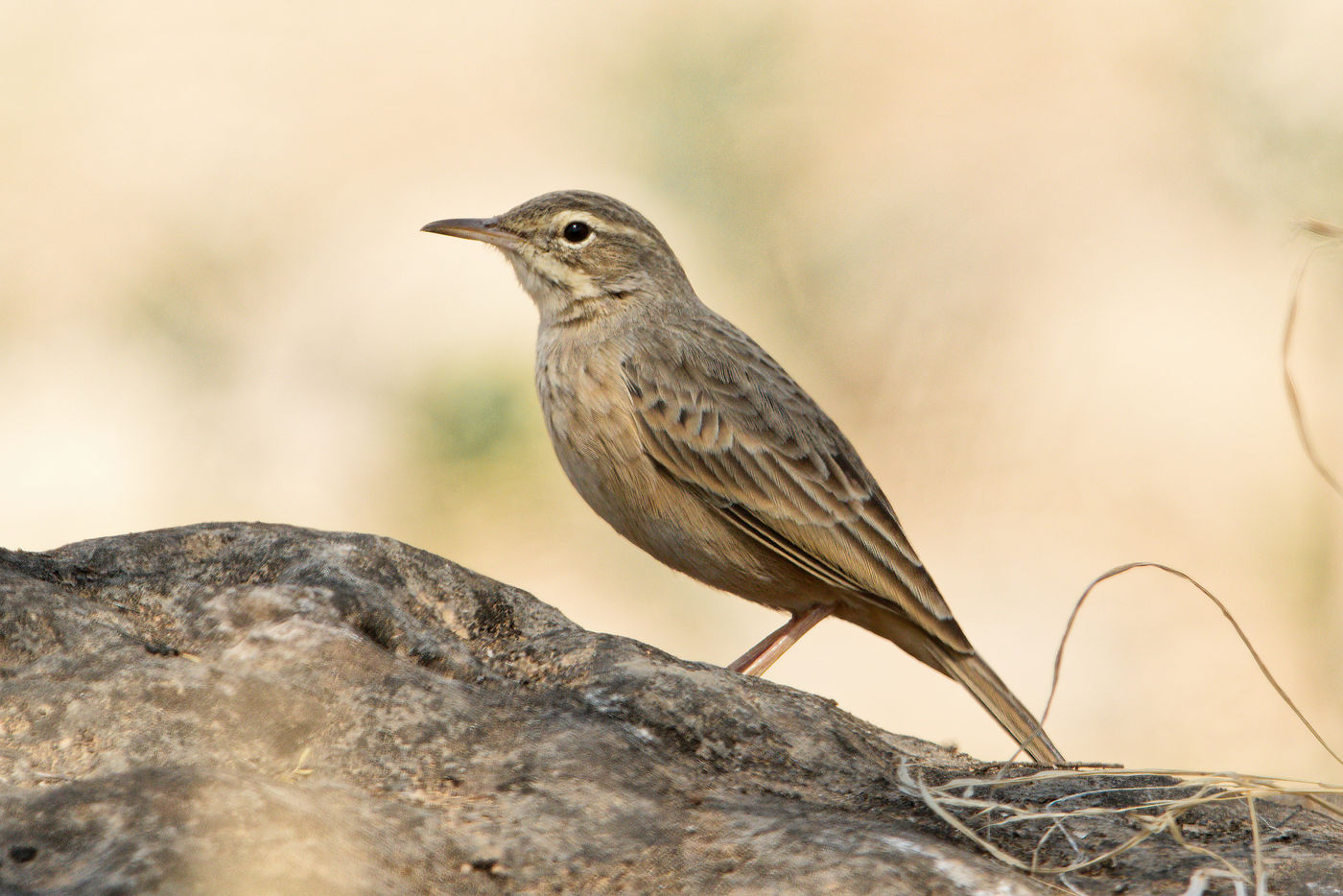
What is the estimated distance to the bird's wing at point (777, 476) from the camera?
20.4 feet

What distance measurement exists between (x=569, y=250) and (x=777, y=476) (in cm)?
172

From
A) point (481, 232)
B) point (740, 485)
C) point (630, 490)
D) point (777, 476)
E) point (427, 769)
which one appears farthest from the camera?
point (481, 232)

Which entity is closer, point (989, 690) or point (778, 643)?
point (989, 690)

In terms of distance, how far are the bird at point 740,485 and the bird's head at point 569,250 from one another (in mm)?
218

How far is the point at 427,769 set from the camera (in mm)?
2854

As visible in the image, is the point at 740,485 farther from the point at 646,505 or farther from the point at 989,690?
the point at 989,690

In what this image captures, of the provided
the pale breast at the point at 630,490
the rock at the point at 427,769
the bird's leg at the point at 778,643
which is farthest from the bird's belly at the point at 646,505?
the rock at the point at 427,769

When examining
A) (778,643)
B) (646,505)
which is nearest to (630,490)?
(646,505)

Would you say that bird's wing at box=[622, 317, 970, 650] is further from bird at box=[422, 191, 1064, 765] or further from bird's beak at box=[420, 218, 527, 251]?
bird's beak at box=[420, 218, 527, 251]

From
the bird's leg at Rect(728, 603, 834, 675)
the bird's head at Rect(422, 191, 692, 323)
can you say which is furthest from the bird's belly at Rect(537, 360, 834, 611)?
the bird's head at Rect(422, 191, 692, 323)

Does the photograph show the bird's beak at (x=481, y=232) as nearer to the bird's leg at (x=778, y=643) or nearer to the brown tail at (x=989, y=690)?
the bird's leg at (x=778, y=643)

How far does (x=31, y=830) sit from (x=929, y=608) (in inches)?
175

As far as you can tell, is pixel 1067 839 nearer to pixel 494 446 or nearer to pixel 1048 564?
pixel 494 446

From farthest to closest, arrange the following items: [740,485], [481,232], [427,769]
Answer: [481,232] < [740,485] < [427,769]
